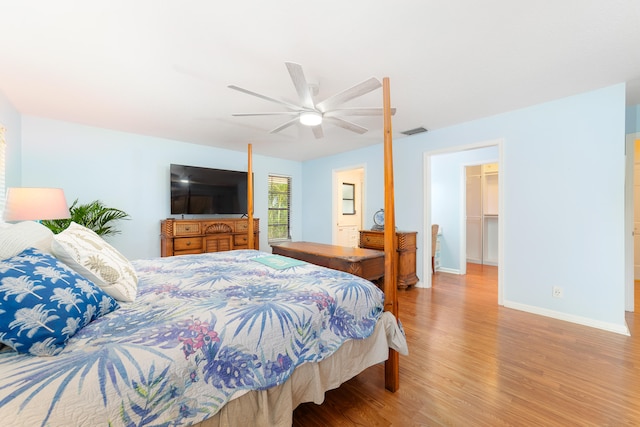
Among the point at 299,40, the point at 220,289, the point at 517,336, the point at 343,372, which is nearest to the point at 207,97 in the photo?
the point at 299,40

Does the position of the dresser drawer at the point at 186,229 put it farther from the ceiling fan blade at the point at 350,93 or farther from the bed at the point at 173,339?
the ceiling fan blade at the point at 350,93

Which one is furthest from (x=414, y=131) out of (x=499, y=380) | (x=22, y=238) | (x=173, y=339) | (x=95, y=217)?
(x=95, y=217)

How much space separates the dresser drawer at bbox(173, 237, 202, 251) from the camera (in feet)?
13.3

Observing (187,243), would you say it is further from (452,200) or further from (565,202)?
(565,202)

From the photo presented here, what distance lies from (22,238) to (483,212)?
652cm

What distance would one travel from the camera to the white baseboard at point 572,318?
255 cm

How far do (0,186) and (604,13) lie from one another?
17.0ft

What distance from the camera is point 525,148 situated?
3.11 meters

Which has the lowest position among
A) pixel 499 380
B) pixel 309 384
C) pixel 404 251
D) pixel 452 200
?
pixel 499 380

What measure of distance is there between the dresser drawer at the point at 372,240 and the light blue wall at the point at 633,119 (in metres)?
3.10

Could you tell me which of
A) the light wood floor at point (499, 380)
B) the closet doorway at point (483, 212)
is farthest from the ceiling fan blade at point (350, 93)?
the closet doorway at point (483, 212)

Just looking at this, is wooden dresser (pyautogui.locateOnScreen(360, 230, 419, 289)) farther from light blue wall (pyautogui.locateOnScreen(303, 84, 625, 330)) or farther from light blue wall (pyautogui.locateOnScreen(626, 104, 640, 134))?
light blue wall (pyautogui.locateOnScreen(626, 104, 640, 134))

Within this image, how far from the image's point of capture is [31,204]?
2287mm

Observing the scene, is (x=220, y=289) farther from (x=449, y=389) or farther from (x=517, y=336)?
(x=517, y=336)
